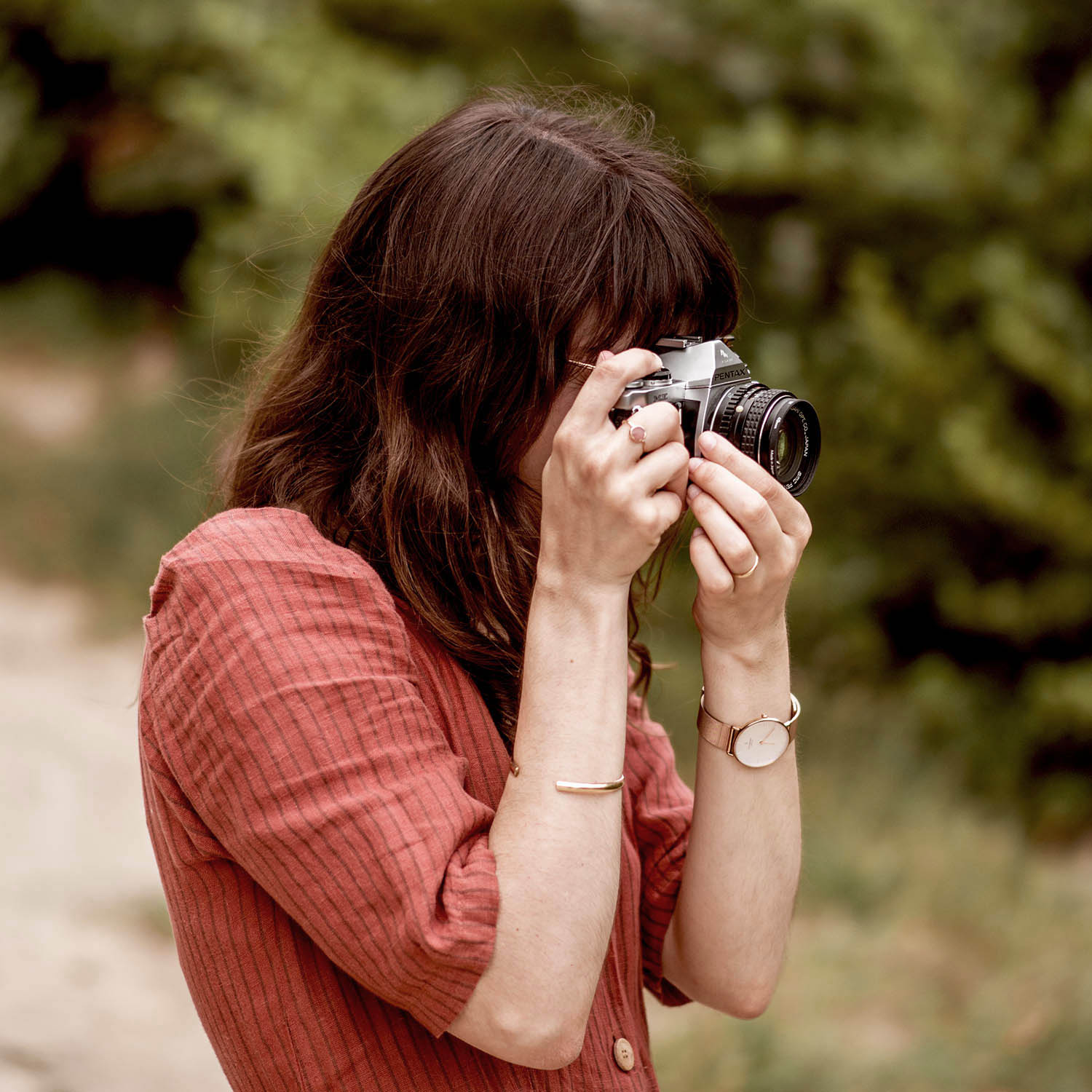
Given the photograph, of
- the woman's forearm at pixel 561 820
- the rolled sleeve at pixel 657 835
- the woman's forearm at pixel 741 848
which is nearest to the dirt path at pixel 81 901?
the rolled sleeve at pixel 657 835

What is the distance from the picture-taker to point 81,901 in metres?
3.74

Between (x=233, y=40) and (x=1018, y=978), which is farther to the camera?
(x=233, y=40)

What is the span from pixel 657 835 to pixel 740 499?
0.46 m

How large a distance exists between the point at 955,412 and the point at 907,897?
1571 mm

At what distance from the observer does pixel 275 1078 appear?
1.12 m

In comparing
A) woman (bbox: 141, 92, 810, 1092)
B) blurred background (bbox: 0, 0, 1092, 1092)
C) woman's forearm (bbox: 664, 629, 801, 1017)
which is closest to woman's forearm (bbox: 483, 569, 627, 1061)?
woman (bbox: 141, 92, 810, 1092)

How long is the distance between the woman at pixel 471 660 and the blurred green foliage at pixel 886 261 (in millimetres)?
1929

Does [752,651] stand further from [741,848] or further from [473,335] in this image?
[473,335]

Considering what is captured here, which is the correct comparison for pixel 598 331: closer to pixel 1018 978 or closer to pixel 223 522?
pixel 223 522

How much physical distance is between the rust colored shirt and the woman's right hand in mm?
180

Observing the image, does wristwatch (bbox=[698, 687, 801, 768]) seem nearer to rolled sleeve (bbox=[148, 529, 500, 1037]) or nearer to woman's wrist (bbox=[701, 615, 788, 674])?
woman's wrist (bbox=[701, 615, 788, 674])

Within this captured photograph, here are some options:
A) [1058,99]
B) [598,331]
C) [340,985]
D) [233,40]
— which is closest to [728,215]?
[1058,99]

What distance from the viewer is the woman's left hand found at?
1.20 metres

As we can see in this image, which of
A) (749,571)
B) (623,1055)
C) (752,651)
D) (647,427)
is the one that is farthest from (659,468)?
(623,1055)
